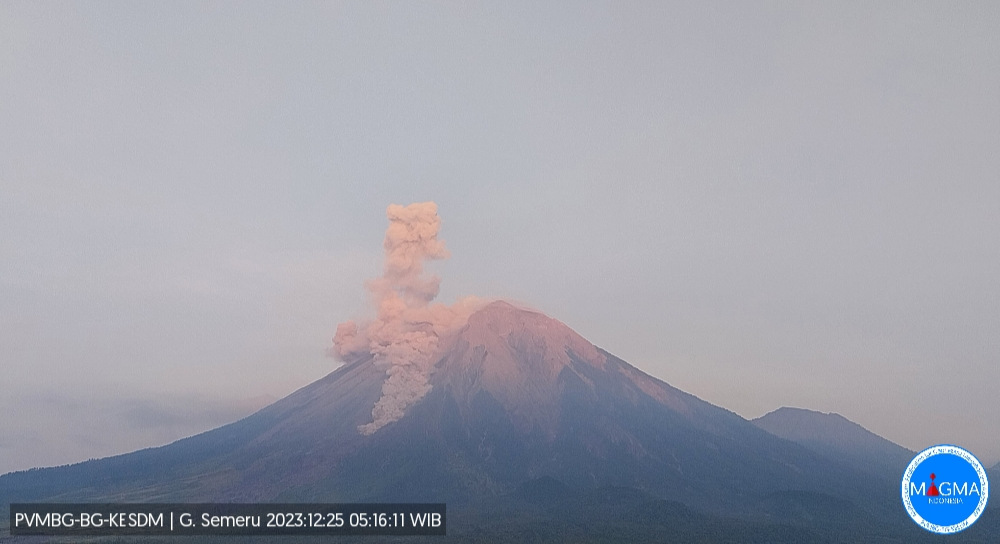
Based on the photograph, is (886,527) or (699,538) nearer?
(699,538)

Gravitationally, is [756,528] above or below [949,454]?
below

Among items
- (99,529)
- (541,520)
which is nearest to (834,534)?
(541,520)

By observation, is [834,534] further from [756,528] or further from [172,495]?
[172,495]

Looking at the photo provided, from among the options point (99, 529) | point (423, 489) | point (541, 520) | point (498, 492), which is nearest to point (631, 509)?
point (541, 520)

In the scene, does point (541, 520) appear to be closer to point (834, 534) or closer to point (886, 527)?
point (834, 534)

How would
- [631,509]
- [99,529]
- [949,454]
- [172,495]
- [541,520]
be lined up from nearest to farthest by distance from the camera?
[949,454] < [99,529] < [541,520] < [631,509] < [172,495]

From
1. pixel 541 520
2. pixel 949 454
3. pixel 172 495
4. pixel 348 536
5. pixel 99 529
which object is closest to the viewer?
pixel 949 454
